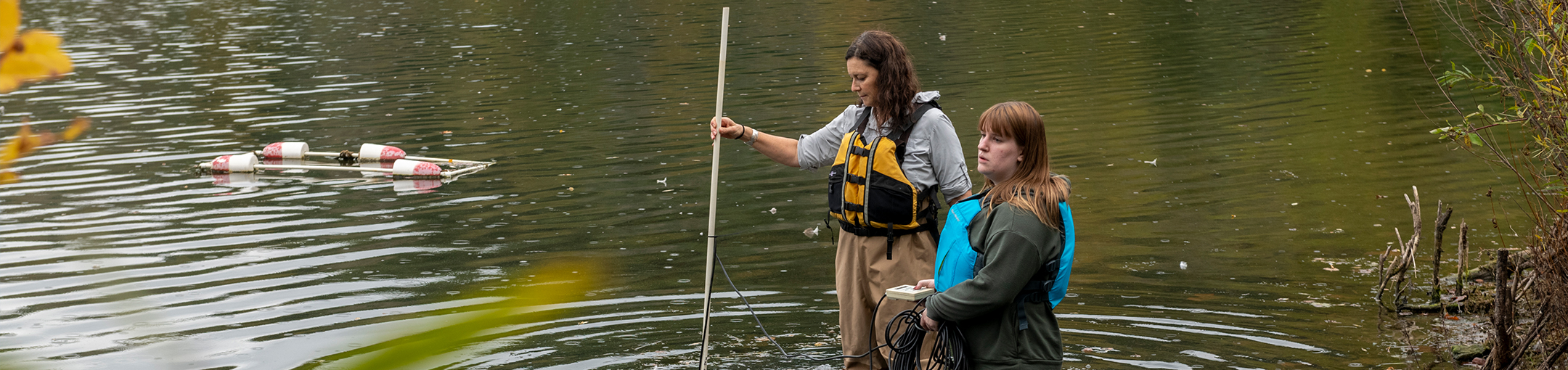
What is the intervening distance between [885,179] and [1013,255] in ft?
3.30

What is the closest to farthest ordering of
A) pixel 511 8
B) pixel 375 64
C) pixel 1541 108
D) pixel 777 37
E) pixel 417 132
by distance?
pixel 1541 108 < pixel 417 132 < pixel 375 64 < pixel 777 37 < pixel 511 8

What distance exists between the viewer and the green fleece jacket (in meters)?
3.18

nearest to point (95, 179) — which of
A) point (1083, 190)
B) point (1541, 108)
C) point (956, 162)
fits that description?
point (1083, 190)

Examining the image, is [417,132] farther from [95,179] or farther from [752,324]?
[752,324]

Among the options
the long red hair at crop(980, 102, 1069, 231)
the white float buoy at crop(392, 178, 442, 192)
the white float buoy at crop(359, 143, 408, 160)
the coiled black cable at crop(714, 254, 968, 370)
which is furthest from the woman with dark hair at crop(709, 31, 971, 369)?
the white float buoy at crop(359, 143, 408, 160)

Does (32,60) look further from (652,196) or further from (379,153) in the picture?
(379,153)

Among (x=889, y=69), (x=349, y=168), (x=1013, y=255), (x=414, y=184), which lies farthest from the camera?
(x=349, y=168)

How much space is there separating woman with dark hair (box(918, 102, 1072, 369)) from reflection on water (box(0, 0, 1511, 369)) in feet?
4.31

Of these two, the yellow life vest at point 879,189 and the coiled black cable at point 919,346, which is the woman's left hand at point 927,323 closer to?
the coiled black cable at point 919,346

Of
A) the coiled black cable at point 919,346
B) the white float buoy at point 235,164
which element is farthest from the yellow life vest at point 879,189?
the white float buoy at point 235,164

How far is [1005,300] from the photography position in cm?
322

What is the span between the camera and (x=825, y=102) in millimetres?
16047

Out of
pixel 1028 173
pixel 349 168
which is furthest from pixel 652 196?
pixel 1028 173

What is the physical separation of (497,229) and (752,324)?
355 cm
